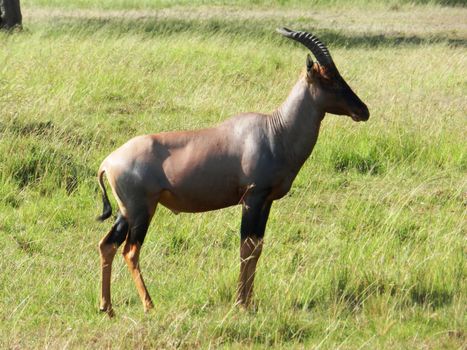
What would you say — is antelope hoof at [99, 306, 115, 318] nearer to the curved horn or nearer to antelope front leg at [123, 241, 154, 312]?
antelope front leg at [123, 241, 154, 312]

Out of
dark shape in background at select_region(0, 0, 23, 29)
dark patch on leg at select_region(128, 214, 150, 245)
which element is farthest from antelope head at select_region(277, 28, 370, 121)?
dark shape in background at select_region(0, 0, 23, 29)

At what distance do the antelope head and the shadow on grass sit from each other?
10527 mm

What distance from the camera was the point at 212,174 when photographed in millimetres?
6398

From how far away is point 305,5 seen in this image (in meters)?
26.1

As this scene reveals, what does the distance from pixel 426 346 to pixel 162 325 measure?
1.46 m

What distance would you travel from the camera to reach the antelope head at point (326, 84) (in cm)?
661

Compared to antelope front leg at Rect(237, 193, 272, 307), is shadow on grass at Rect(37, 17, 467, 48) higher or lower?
lower

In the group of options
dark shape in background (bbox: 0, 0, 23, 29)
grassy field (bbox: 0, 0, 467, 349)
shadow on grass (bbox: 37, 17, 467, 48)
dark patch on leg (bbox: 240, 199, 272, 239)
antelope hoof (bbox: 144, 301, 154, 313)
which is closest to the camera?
grassy field (bbox: 0, 0, 467, 349)

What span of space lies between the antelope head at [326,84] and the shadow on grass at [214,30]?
10527 mm

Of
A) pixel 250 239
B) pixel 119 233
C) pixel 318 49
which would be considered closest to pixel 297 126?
pixel 318 49

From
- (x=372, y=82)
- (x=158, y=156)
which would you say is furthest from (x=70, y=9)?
(x=158, y=156)

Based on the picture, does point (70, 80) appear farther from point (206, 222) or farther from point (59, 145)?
point (206, 222)

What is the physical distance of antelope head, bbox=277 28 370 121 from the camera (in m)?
6.61

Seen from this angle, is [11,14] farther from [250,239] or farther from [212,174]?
[250,239]
